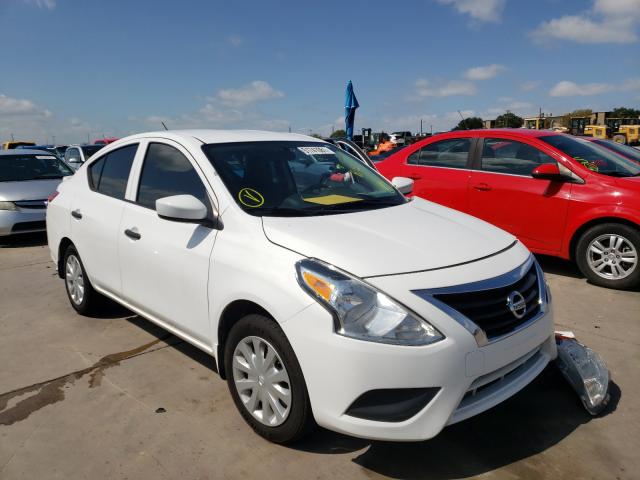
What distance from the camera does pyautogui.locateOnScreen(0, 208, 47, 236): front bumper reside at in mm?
7883

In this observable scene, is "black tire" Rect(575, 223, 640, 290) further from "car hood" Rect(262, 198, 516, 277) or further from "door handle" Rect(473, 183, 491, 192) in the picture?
"car hood" Rect(262, 198, 516, 277)

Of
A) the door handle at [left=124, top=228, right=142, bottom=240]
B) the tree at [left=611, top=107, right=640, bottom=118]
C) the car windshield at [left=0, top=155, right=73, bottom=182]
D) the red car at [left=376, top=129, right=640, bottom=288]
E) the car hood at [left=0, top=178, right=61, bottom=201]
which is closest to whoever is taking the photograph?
the door handle at [left=124, top=228, right=142, bottom=240]

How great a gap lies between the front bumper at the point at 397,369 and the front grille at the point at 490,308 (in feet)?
0.22

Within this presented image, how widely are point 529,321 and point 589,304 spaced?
104 inches

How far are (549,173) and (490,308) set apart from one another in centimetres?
359

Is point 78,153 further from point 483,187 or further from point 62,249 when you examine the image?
point 483,187

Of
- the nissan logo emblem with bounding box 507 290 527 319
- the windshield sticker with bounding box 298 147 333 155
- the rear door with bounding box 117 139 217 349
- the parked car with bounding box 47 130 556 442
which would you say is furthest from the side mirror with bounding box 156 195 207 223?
the nissan logo emblem with bounding box 507 290 527 319

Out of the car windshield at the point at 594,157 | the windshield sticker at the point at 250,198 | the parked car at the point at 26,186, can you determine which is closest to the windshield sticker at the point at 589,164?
the car windshield at the point at 594,157

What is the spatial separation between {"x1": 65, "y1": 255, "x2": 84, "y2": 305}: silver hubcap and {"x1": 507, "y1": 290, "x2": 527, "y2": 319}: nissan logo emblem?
350cm

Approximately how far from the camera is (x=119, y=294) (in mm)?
3834

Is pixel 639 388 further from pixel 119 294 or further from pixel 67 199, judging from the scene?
pixel 67 199

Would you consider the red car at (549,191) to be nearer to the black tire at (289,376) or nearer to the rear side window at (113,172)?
the rear side window at (113,172)

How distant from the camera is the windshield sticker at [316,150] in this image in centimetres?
364

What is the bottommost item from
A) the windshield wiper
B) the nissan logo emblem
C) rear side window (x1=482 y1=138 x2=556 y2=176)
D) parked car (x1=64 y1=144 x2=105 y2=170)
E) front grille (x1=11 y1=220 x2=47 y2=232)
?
front grille (x1=11 y1=220 x2=47 y2=232)
